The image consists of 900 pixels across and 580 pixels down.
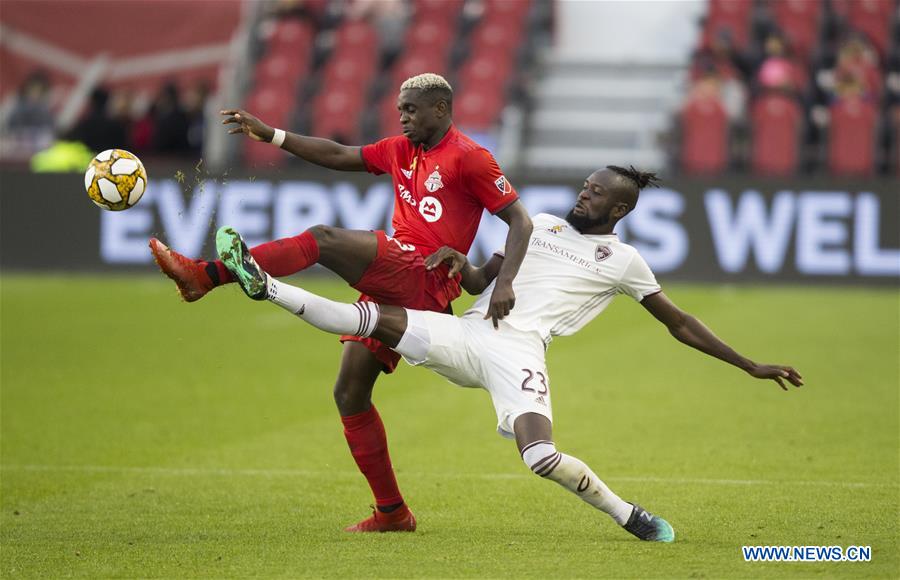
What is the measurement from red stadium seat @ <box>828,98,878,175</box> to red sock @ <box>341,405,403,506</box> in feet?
50.5

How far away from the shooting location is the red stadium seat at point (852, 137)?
2134 centimetres

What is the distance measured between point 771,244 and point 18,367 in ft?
34.3

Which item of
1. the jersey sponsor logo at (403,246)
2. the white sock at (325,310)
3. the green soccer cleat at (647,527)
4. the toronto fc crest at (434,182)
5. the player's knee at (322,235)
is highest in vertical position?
the toronto fc crest at (434,182)

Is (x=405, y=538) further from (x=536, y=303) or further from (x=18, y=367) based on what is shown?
(x=18, y=367)

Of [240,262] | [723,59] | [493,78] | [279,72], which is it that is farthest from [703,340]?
[279,72]

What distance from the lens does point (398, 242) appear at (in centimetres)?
689

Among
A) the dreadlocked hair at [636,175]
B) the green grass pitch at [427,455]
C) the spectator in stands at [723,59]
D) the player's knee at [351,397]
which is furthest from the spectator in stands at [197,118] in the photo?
the dreadlocked hair at [636,175]

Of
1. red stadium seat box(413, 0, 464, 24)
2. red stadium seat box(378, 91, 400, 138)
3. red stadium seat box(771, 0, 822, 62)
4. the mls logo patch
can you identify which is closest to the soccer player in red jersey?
the mls logo patch

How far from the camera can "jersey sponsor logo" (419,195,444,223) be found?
706 cm

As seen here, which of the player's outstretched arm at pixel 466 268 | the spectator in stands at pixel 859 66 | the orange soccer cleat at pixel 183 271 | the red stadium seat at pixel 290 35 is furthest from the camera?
the red stadium seat at pixel 290 35

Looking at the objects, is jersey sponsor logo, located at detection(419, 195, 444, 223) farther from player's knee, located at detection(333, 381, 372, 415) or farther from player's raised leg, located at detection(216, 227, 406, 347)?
player's knee, located at detection(333, 381, 372, 415)

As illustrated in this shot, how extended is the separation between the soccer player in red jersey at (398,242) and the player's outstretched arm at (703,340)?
82 centimetres

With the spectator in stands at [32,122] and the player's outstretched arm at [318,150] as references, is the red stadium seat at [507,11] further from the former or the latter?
the player's outstretched arm at [318,150]
